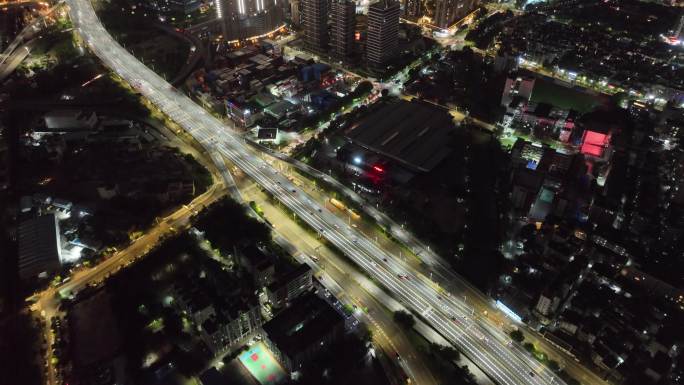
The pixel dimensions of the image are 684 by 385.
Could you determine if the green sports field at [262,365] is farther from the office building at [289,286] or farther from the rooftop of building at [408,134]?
the rooftop of building at [408,134]

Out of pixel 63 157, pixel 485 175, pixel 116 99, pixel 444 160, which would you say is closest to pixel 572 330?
pixel 485 175

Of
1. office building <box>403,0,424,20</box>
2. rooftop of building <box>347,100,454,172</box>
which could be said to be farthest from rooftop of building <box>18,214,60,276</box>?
office building <box>403,0,424,20</box>

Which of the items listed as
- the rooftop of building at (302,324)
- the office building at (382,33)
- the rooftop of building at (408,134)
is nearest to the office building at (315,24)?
the office building at (382,33)

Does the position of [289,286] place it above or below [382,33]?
below

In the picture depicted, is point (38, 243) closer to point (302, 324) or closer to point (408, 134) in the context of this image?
point (302, 324)

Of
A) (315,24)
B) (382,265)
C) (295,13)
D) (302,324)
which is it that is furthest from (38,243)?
(295,13)

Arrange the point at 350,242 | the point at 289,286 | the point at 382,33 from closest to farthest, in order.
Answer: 1. the point at 289,286
2. the point at 350,242
3. the point at 382,33

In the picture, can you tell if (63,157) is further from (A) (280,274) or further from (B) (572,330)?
(B) (572,330)
